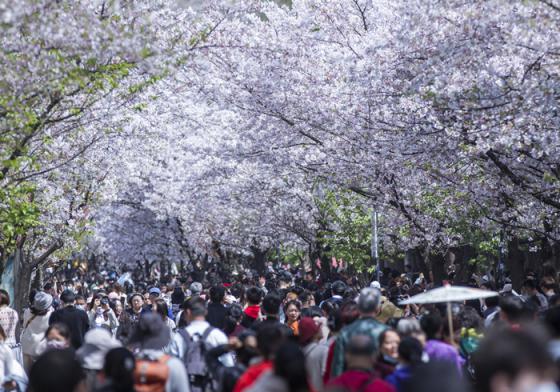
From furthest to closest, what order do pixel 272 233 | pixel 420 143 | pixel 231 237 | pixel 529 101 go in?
pixel 231 237, pixel 272 233, pixel 420 143, pixel 529 101

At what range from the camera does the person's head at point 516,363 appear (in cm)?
439

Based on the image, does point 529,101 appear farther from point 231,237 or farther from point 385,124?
point 231,237

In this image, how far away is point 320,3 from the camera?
23.6 meters

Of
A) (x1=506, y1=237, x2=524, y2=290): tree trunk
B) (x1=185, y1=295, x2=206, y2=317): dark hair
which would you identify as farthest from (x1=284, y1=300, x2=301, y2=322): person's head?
(x1=506, y1=237, x2=524, y2=290): tree trunk

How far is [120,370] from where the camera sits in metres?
7.21

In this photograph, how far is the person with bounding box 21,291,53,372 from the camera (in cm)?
1291

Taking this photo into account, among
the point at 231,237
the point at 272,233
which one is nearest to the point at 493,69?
the point at 272,233

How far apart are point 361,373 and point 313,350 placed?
2905mm

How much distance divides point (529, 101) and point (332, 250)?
1912 centimetres

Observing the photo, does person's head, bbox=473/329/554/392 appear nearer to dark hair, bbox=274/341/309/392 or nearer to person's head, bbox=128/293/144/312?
dark hair, bbox=274/341/309/392

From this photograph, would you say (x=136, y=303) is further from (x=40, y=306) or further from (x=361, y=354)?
(x=361, y=354)

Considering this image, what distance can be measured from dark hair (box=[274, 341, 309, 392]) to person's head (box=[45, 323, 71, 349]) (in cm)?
428

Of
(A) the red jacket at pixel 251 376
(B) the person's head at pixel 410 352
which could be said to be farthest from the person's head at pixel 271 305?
(A) the red jacket at pixel 251 376

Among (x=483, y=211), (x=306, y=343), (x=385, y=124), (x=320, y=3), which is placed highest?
(x=320, y=3)
